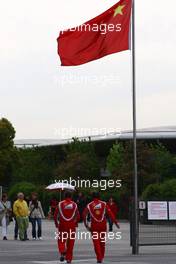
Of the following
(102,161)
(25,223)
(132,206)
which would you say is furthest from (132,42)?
(102,161)

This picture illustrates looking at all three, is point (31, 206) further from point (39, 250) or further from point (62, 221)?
point (62, 221)

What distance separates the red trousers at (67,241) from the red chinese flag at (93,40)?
4557mm

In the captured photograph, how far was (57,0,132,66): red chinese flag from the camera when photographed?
22156mm

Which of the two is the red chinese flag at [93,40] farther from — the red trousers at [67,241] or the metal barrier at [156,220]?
the red trousers at [67,241]

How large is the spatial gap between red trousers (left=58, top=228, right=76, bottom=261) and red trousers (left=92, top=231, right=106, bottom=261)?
1.58ft

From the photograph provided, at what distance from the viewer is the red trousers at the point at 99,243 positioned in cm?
1967

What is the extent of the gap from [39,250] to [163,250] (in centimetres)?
353

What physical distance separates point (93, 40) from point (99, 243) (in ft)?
18.0

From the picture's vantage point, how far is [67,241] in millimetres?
19750

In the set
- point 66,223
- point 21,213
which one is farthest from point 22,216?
point 66,223

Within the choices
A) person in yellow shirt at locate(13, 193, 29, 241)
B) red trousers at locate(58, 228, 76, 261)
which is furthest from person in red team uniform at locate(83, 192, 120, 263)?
person in yellow shirt at locate(13, 193, 29, 241)

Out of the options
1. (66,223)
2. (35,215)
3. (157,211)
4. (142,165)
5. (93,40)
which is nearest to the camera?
(66,223)

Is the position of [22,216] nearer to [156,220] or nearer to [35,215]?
[35,215]

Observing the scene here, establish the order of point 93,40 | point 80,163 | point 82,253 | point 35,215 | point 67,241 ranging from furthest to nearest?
point 80,163
point 35,215
point 82,253
point 93,40
point 67,241
